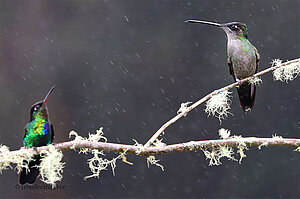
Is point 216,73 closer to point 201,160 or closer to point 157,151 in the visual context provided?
point 201,160

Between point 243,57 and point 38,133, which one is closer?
point 38,133

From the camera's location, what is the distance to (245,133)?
5496mm

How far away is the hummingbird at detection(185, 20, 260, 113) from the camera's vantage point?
2.55 m

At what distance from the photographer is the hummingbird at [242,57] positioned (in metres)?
2.55

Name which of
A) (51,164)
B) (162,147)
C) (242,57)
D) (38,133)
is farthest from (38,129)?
(242,57)

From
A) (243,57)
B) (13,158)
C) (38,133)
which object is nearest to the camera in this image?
(13,158)

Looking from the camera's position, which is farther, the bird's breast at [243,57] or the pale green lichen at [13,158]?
the bird's breast at [243,57]

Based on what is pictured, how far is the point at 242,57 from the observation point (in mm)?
2607

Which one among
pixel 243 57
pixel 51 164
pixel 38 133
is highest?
pixel 243 57

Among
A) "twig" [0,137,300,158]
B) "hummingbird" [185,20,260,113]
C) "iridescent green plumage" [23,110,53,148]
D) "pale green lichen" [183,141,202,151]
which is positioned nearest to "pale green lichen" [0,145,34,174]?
"twig" [0,137,300,158]

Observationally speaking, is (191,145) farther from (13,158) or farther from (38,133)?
(38,133)

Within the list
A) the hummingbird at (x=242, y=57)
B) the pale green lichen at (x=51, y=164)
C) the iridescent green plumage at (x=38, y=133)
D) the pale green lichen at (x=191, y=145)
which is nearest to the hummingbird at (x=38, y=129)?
the iridescent green plumage at (x=38, y=133)

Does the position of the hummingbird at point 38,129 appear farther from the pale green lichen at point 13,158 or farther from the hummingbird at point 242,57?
the hummingbird at point 242,57

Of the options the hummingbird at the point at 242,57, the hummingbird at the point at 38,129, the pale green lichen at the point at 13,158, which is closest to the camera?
the pale green lichen at the point at 13,158
